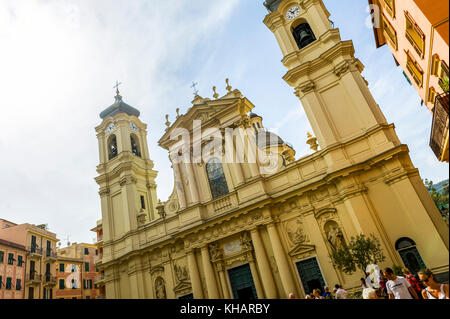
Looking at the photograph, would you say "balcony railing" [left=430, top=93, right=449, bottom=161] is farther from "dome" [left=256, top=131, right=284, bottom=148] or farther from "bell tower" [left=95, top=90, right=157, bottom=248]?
"dome" [left=256, top=131, right=284, bottom=148]

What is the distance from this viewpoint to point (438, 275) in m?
10.2

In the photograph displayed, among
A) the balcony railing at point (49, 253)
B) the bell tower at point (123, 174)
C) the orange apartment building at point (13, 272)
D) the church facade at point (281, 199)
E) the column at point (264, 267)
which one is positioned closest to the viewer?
the orange apartment building at point (13, 272)

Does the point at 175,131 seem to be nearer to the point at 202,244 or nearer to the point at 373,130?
the point at 202,244

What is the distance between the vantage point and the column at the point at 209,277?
55.4 feet

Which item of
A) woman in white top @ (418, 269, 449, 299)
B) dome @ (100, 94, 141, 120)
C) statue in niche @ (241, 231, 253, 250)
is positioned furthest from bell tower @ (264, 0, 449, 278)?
dome @ (100, 94, 141, 120)

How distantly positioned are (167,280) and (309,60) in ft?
52.8

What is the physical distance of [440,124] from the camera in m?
7.02

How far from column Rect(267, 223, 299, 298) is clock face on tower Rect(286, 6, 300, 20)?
13356 millimetres

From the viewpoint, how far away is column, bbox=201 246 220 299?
665 inches

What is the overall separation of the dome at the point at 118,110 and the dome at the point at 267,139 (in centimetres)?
1268

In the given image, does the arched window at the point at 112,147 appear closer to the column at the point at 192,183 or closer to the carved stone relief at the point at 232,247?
the column at the point at 192,183

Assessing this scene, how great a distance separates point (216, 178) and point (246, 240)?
15.7 ft

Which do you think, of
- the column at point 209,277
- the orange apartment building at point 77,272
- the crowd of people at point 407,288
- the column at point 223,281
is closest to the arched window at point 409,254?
the crowd of people at point 407,288
